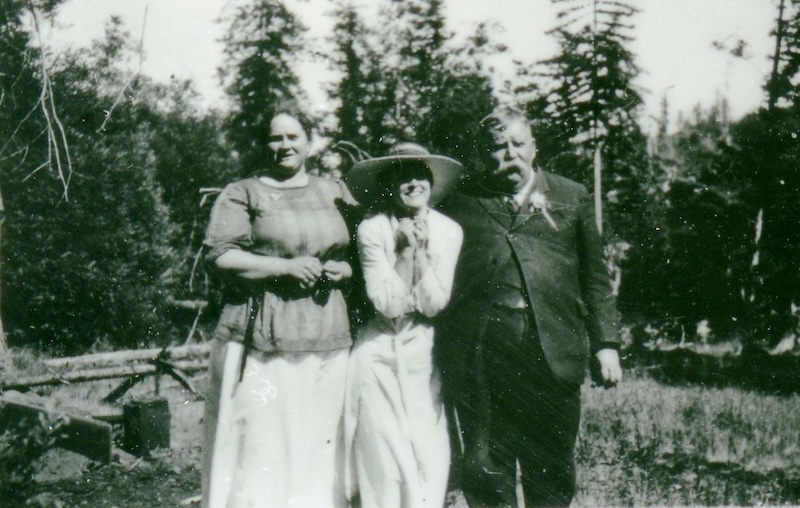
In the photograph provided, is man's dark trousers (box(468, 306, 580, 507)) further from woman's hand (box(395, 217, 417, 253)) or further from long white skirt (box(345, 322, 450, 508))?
woman's hand (box(395, 217, 417, 253))

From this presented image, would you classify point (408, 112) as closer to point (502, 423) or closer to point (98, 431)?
point (98, 431)

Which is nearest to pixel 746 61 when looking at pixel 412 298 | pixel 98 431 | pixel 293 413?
pixel 412 298

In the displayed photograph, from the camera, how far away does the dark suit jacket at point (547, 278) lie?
359cm

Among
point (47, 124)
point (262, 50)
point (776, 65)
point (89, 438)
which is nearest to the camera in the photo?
point (89, 438)

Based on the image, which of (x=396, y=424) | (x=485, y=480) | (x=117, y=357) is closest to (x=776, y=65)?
(x=485, y=480)

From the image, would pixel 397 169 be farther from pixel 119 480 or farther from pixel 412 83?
pixel 412 83

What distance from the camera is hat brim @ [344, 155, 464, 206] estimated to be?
352cm

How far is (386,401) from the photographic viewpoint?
3.48 m

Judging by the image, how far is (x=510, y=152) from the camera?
11.7 feet

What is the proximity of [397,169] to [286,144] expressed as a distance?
577mm

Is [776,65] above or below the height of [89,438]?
above

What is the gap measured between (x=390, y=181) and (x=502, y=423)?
4.53 feet

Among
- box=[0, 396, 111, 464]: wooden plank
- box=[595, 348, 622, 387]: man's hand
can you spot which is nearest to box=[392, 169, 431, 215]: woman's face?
box=[595, 348, 622, 387]: man's hand

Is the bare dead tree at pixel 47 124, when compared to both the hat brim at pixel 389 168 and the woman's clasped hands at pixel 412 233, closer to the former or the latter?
the hat brim at pixel 389 168
